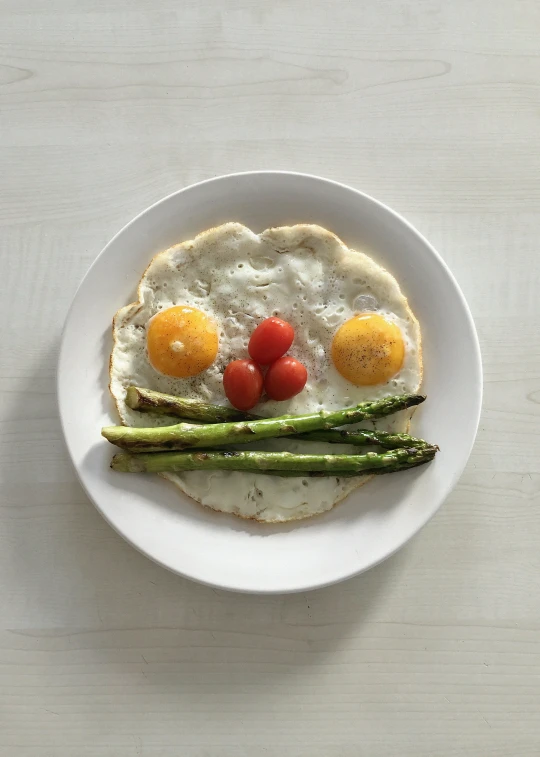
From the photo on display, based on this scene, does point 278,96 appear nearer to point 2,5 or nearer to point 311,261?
point 311,261

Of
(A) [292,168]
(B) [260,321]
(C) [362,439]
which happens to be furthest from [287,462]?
(A) [292,168]

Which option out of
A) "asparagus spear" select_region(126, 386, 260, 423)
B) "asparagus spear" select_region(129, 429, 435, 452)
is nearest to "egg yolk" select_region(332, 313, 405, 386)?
"asparagus spear" select_region(129, 429, 435, 452)

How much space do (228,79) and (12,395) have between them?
6.69 ft

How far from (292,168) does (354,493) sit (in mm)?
1730

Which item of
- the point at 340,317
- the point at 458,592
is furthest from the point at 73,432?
the point at 458,592

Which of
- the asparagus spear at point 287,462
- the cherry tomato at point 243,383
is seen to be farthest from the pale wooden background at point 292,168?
the cherry tomato at point 243,383

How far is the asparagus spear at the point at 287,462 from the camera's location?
10.6 ft

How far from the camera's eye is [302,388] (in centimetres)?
330

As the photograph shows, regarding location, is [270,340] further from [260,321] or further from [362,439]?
[362,439]

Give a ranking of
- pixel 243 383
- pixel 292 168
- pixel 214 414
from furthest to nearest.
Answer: pixel 292 168, pixel 214 414, pixel 243 383

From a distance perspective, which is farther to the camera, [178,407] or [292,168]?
[292,168]

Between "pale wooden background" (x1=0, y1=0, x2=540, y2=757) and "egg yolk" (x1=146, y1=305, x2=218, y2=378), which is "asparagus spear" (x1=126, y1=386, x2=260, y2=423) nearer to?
"egg yolk" (x1=146, y1=305, x2=218, y2=378)

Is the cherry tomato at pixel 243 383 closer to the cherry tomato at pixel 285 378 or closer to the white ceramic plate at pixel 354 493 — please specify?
the cherry tomato at pixel 285 378

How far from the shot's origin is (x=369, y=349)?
3270mm
